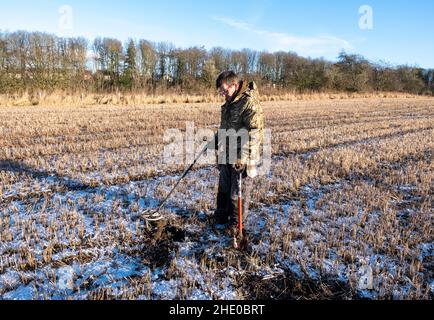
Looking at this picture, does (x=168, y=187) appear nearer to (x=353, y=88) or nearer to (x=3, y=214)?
(x=3, y=214)

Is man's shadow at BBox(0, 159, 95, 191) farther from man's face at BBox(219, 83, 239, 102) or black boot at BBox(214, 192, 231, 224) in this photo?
man's face at BBox(219, 83, 239, 102)

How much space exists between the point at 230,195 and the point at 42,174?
14.5ft

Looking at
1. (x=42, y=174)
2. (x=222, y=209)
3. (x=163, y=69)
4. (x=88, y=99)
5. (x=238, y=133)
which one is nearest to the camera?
(x=238, y=133)

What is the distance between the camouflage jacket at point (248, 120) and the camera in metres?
4.23

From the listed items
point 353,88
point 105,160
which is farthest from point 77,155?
point 353,88

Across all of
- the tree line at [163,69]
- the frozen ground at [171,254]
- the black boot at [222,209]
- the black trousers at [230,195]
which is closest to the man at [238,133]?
the black trousers at [230,195]

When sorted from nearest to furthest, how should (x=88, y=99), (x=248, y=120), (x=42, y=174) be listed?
(x=248, y=120)
(x=42, y=174)
(x=88, y=99)

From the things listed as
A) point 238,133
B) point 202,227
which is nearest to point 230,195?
point 202,227

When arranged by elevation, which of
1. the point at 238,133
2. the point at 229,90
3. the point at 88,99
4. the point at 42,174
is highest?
the point at 88,99

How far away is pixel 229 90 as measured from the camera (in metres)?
4.27

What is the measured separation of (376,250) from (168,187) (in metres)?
3.74

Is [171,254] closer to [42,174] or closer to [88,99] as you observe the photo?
[42,174]

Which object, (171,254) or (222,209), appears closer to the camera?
(171,254)

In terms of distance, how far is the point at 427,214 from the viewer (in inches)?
213
